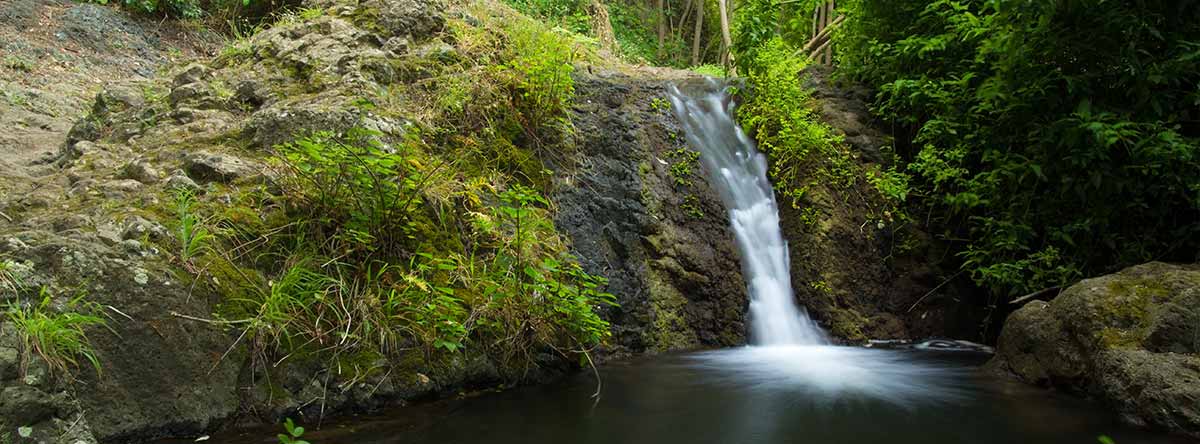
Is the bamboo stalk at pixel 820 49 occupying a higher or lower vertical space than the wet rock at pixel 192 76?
higher

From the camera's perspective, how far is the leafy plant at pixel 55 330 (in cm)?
266

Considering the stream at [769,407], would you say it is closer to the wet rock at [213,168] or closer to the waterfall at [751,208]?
the waterfall at [751,208]

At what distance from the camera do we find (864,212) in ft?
22.0

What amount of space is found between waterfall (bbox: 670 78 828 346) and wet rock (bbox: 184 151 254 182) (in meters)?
3.94

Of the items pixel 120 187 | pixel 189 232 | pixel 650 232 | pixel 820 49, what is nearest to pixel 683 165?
pixel 650 232

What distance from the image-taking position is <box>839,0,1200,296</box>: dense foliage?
15.2ft

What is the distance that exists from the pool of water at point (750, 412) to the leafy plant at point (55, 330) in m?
0.64

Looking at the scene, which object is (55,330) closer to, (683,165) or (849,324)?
(683,165)

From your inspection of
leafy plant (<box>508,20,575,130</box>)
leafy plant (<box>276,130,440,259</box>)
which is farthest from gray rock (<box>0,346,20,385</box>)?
leafy plant (<box>508,20,575,130</box>)

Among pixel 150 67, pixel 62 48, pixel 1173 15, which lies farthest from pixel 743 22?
pixel 62 48

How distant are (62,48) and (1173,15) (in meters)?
11.6

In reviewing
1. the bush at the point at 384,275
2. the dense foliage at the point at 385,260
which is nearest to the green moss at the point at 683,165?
the dense foliage at the point at 385,260

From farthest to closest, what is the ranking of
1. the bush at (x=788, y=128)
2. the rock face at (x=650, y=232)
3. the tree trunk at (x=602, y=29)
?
the tree trunk at (x=602, y=29) < the bush at (x=788, y=128) < the rock face at (x=650, y=232)

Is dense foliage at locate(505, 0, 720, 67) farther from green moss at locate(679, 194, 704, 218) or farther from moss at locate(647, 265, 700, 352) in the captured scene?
→ moss at locate(647, 265, 700, 352)
